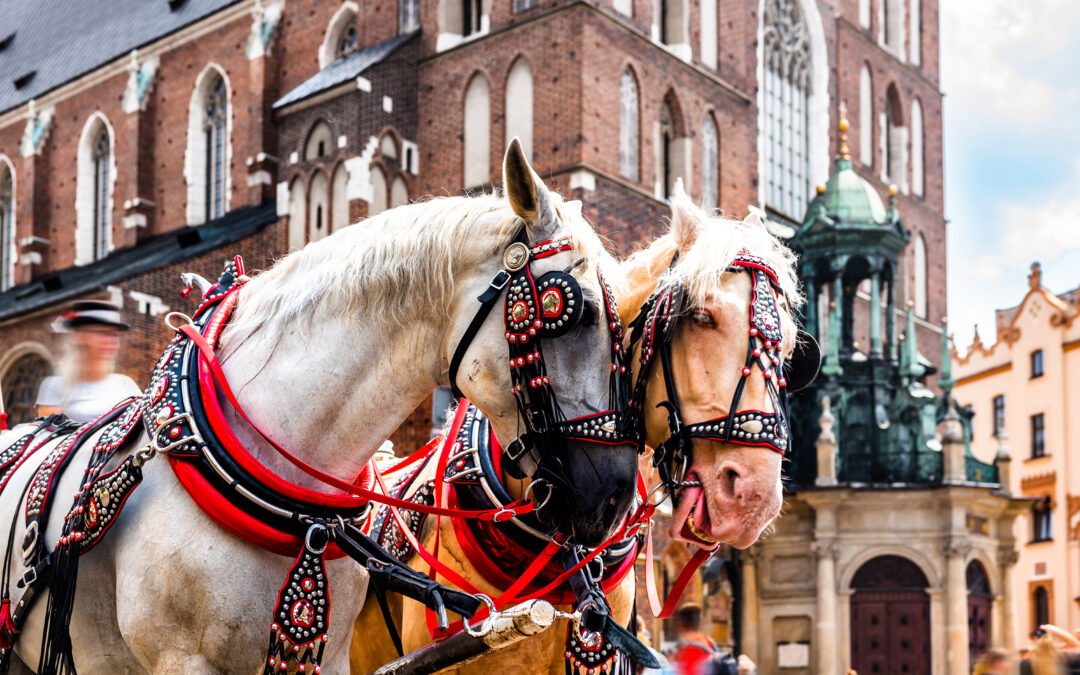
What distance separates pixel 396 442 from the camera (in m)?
17.8

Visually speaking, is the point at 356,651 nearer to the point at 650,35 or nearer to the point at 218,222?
the point at 650,35

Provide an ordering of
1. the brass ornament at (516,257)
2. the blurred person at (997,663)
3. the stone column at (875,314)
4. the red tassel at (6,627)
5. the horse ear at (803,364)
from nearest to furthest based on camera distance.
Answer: the brass ornament at (516,257) → the red tassel at (6,627) → the horse ear at (803,364) → the blurred person at (997,663) → the stone column at (875,314)

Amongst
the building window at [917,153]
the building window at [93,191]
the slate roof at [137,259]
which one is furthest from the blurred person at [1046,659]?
the building window at [93,191]

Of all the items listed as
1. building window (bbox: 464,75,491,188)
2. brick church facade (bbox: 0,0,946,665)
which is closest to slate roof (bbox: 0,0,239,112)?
brick church facade (bbox: 0,0,946,665)

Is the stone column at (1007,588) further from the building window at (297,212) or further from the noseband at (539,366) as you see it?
the noseband at (539,366)

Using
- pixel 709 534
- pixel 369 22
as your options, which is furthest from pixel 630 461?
pixel 369 22

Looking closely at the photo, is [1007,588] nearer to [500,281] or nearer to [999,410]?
[500,281]

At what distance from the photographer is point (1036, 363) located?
32.5 m

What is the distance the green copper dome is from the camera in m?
18.6

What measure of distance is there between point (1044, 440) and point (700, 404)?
30574mm

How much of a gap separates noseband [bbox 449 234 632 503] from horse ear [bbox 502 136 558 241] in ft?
0.25

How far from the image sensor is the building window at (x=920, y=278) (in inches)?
1062

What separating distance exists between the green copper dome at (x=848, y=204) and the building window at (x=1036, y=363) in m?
15.2

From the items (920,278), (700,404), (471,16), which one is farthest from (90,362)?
(920,278)
